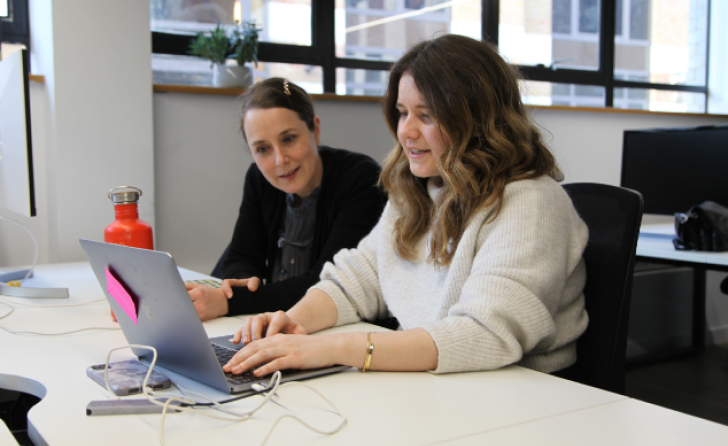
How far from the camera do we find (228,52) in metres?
2.65

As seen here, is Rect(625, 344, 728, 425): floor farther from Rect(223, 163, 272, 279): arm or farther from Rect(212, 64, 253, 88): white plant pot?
Rect(212, 64, 253, 88): white plant pot

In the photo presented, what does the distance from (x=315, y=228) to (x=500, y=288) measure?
886 mm

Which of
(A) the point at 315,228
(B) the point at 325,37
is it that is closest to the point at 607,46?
(B) the point at 325,37

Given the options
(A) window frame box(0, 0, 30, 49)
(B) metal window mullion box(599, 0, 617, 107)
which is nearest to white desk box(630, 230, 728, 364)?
(B) metal window mullion box(599, 0, 617, 107)

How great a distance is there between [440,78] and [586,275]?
Answer: 0.44 m

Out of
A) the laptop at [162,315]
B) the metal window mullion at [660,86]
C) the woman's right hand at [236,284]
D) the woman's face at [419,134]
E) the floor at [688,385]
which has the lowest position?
the floor at [688,385]

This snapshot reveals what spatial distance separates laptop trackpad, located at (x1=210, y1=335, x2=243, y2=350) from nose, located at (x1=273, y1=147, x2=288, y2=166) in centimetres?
68

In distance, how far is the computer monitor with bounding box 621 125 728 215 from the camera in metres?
2.52

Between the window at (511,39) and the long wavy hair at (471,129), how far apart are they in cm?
189

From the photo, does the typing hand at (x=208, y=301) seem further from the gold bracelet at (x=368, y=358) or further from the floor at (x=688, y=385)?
the floor at (x=688, y=385)

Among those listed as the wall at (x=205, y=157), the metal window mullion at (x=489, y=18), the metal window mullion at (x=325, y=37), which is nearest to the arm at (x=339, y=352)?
the wall at (x=205, y=157)

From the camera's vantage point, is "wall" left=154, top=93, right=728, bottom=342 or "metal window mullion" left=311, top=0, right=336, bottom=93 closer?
"wall" left=154, top=93, right=728, bottom=342

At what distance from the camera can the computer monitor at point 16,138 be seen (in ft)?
4.75

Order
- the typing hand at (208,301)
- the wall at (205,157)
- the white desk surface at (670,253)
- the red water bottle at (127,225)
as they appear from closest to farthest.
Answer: the red water bottle at (127,225) → the typing hand at (208,301) → the white desk surface at (670,253) → the wall at (205,157)
